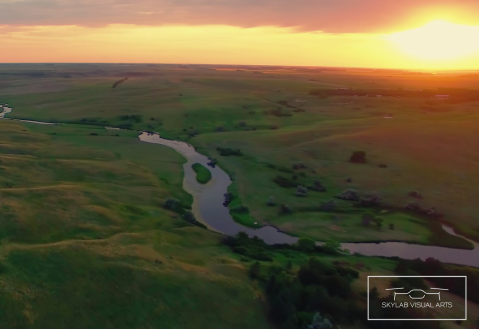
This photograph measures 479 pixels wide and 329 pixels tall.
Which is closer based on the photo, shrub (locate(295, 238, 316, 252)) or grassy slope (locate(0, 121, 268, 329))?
grassy slope (locate(0, 121, 268, 329))

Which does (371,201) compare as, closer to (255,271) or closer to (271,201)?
(271,201)

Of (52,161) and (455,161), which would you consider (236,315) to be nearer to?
(52,161)

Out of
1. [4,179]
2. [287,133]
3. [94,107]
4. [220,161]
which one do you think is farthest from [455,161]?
[94,107]

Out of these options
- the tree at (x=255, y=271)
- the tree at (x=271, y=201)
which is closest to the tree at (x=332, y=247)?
the tree at (x=255, y=271)

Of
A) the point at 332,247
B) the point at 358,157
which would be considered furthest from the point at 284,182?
the point at 332,247

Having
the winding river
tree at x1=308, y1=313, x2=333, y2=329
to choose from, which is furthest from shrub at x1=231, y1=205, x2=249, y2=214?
tree at x1=308, y1=313, x2=333, y2=329

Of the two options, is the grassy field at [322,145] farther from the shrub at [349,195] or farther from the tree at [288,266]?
the tree at [288,266]

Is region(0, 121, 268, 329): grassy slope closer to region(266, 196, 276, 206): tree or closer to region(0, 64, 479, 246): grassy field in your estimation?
region(266, 196, 276, 206): tree
